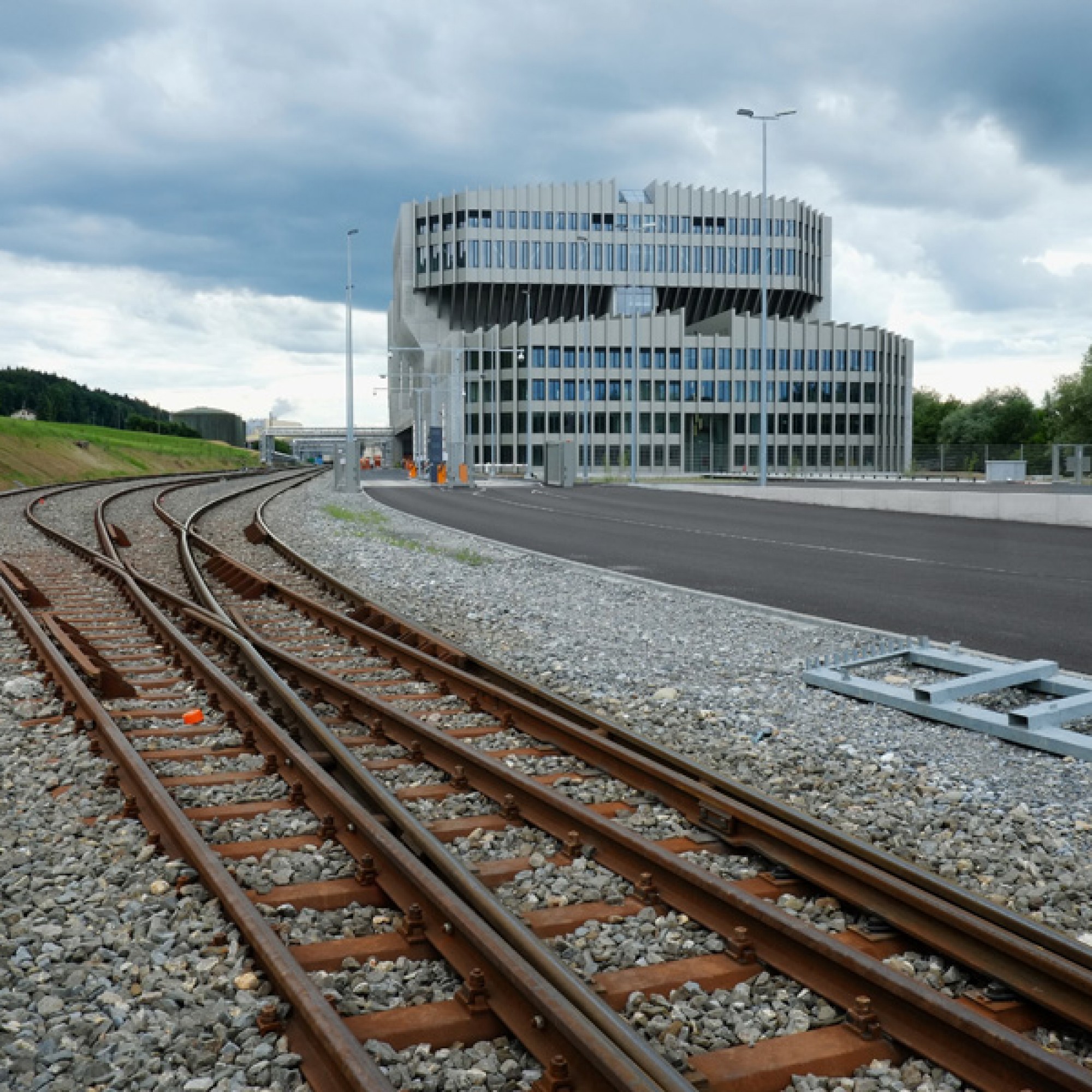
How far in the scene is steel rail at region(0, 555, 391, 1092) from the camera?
3.45 m

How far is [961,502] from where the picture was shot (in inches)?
1182

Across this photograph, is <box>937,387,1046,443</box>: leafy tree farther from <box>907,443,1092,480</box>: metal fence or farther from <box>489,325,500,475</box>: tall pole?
<box>489,325,500,475</box>: tall pole

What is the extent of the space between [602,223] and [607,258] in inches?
131

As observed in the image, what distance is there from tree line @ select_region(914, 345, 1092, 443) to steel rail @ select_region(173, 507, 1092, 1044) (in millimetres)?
85277

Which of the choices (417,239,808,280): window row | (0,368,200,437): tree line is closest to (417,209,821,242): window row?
(417,239,808,280): window row

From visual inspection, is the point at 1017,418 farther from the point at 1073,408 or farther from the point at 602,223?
the point at 602,223

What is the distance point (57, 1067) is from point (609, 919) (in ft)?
6.89

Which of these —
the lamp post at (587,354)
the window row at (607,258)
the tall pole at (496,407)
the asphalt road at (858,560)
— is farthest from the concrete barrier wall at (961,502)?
the window row at (607,258)

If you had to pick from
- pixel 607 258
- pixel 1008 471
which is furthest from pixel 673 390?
pixel 1008 471

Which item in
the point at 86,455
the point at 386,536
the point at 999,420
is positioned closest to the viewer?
the point at 386,536

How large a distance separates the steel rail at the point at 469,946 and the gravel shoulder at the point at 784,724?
2.24m

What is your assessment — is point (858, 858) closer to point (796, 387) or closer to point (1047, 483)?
point (1047, 483)

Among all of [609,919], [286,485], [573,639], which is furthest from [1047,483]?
[609,919]

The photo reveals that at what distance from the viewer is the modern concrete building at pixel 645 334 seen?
10181cm
